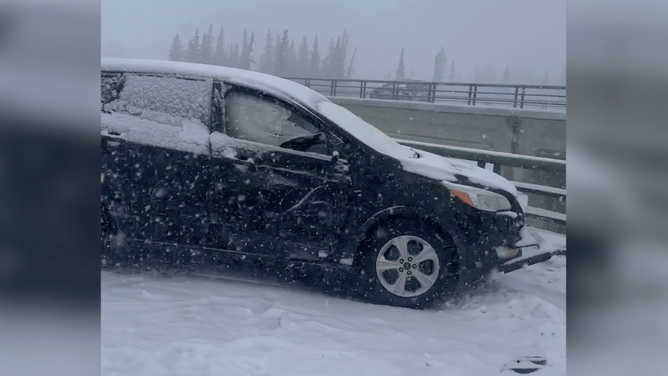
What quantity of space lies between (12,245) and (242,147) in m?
3.09

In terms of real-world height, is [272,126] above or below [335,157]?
above

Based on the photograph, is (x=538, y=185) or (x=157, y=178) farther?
(x=538, y=185)

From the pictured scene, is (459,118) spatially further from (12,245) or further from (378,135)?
(12,245)

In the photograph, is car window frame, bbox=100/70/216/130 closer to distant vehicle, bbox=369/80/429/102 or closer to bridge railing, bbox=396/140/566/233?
bridge railing, bbox=396/140/566/233

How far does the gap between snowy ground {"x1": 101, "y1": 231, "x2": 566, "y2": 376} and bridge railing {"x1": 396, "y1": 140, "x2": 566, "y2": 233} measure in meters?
1.90

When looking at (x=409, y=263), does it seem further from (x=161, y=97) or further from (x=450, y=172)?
(x=161, y=97)

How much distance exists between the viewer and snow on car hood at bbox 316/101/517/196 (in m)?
4.33

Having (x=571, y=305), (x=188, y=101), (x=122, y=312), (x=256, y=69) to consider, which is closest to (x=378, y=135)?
(x=256, y=69)

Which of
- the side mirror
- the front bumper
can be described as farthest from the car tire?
the side mirror

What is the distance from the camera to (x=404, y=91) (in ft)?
48.4

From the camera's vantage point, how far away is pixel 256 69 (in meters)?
4.55

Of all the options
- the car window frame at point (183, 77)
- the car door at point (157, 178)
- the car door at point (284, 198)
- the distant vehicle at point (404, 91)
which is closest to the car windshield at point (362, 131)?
the car door at point (284, 198)

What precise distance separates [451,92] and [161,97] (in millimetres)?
11995

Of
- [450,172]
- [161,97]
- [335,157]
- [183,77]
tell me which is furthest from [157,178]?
[450,172]
